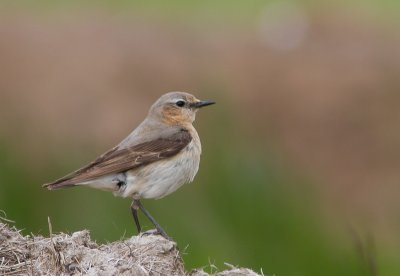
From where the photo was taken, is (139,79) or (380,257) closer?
(380,257)

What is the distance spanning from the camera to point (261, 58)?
23.4 metres

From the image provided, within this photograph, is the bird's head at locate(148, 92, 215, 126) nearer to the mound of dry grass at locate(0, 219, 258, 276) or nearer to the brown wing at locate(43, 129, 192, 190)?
the brown wing at locate(43, 129, 192, 190)

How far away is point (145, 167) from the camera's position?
29.2 feet

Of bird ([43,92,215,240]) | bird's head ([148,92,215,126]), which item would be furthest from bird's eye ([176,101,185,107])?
bird ([43,92,215,240])

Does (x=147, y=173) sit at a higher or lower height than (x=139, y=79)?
higher

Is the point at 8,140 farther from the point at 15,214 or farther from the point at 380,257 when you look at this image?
the point at 380,257

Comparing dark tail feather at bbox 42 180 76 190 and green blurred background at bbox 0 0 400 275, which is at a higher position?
dark tail feather at bbox 42 180 76 190

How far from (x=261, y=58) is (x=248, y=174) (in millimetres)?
13582

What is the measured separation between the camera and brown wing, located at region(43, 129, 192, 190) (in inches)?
332

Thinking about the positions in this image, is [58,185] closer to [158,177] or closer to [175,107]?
[158,177]

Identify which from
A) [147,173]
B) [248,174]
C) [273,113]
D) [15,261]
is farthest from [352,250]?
[273,113]

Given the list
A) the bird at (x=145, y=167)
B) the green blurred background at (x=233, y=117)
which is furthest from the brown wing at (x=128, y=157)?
the green blurred background at (x=233, y=117)

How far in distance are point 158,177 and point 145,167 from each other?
0.47ft

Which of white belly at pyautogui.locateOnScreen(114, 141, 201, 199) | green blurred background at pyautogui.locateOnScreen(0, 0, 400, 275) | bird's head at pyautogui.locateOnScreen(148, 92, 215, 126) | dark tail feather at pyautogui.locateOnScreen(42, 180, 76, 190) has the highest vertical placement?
bird's head at pyautogui.locateOnScreen(148, 92, 215, 126)
